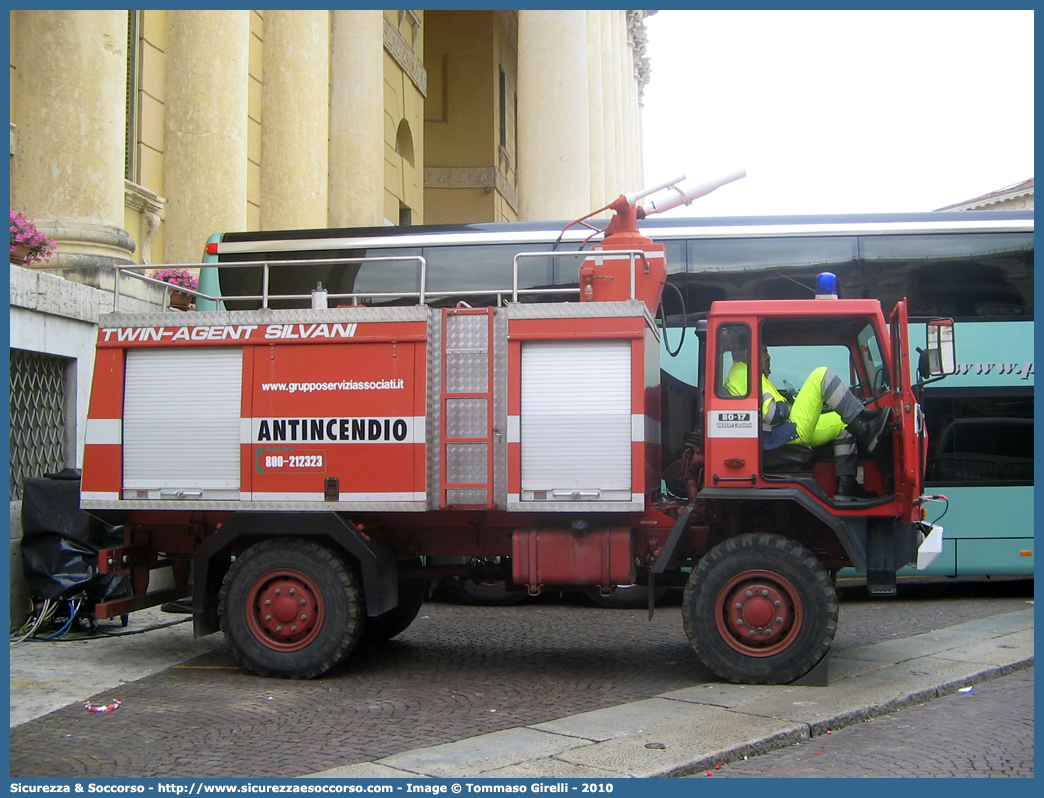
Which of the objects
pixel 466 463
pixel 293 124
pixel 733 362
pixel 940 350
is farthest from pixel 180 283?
pixel 940 350

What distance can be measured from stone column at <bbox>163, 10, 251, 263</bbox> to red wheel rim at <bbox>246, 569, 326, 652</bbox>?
8133 millimetres

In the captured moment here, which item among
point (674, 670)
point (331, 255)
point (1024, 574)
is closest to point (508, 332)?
point (674, 670)

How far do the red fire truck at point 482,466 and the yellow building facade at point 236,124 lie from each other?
412 centimetres

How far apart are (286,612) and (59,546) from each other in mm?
2848

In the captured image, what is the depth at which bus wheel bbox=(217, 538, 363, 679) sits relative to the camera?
302 inches

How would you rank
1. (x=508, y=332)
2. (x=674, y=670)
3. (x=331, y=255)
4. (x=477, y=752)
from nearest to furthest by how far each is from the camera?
(x=477, y=752) → (x=508, y=332) → (x=674, y=670) → (x=331, y=255)

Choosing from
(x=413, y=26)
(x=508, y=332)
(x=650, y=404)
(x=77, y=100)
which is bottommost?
(x=650, y=404)

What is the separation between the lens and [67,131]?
36.4ft

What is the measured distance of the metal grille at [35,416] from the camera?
955cm

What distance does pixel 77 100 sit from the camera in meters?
11.1

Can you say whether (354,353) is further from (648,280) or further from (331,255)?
(331,255)

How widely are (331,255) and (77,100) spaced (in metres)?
3.07

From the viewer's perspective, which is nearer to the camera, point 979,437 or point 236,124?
point 979,437

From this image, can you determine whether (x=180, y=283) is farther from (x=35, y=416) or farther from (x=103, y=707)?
(x=103, y=707)
